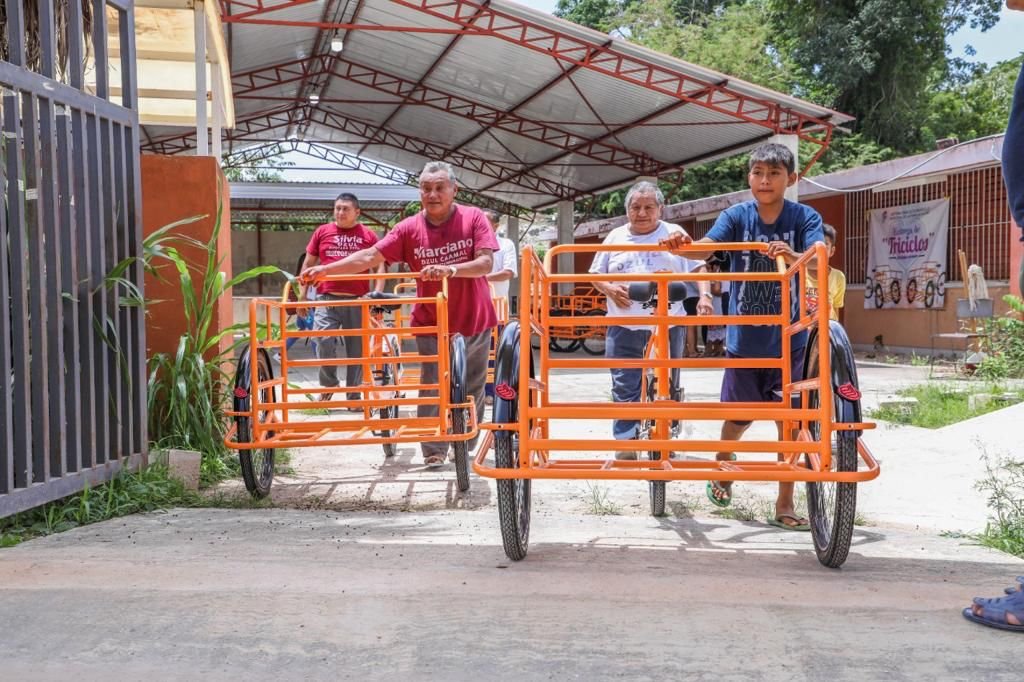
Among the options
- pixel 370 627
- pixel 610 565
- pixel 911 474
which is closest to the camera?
pixel 370 627

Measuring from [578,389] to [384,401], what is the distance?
6.09m

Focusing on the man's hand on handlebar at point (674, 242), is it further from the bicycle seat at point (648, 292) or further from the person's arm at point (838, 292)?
the person's arm at point (838, 292)

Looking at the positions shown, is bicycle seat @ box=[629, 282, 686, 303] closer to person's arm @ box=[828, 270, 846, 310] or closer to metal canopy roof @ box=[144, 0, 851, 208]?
person's arm @ box=[828, 270, 846, 310]

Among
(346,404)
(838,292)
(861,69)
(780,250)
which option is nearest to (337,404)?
(346,404)

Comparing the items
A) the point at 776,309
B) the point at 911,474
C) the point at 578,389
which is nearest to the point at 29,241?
the point at 776,309

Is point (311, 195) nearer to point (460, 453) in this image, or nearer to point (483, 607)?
point (460, 453)

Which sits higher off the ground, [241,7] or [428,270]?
[241,7]

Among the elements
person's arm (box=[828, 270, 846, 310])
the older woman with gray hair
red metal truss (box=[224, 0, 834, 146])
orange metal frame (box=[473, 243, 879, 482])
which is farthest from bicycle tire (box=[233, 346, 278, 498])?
red metal truss (box=[224, 0, 834, 146])

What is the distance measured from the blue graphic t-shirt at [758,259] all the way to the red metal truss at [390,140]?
21605 millimetres

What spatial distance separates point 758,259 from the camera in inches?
180

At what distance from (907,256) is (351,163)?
18906 millimetres

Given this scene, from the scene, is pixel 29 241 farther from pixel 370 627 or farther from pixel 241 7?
pixel 241 7

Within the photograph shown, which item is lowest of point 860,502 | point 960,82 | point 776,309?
point 860,502

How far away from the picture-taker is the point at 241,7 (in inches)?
630
